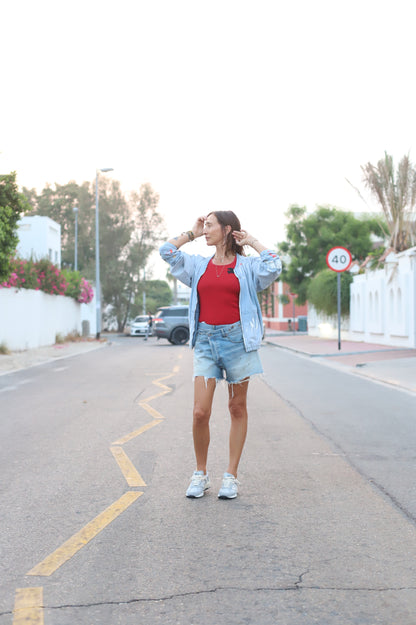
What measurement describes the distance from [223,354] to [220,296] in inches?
15.8

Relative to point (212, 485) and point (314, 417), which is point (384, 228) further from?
point (212, 485)

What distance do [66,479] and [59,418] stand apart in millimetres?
3709

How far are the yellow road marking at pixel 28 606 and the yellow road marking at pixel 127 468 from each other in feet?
7.28

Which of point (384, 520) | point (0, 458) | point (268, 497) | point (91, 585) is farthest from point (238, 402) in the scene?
point (0, 458)

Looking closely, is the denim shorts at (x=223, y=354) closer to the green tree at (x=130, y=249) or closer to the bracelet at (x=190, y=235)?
the bracelet at (x=190, y=235)

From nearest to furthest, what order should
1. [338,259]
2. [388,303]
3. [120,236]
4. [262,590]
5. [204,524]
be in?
[262,590] < [204,524] < [338,259] < [388,303] < [120,236]

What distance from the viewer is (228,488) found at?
5.22 m

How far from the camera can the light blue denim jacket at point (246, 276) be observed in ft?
17.0

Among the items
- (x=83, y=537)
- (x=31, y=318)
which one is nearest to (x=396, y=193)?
(x=31, y=318)

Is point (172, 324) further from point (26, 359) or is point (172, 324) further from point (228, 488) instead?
point (228, 488)

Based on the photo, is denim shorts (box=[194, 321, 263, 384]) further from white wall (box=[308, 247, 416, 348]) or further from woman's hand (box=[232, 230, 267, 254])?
white wall (box=[308, 247, 416, 348])

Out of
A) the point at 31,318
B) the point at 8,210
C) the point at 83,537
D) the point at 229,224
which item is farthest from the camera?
the point at 31,318

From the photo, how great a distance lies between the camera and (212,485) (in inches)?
224

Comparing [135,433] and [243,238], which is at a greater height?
[243,238]
